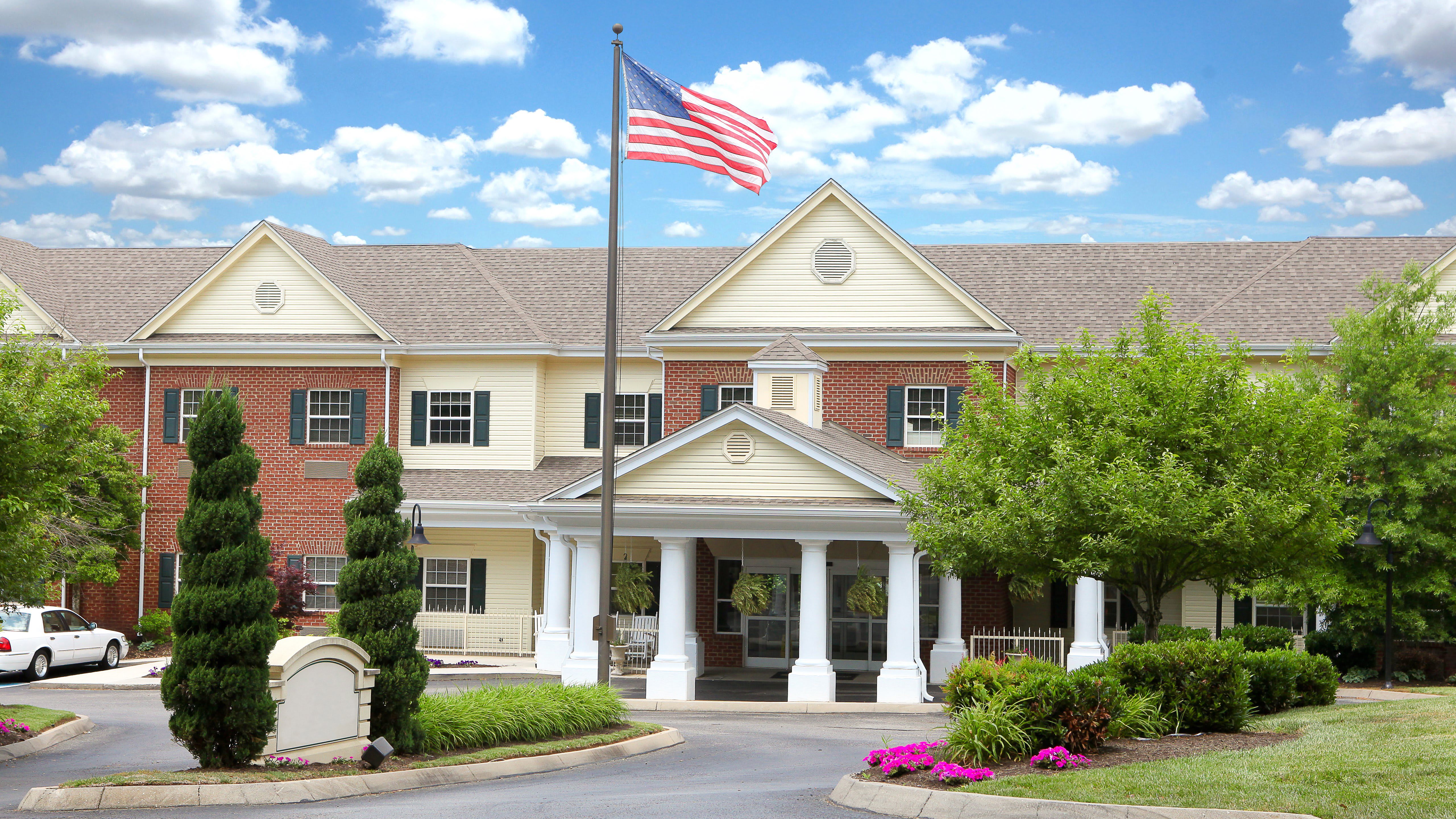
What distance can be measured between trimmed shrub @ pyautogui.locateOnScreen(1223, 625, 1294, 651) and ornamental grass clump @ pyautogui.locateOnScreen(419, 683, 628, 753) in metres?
12.1

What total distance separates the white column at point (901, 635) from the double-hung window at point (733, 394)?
24.4 feet

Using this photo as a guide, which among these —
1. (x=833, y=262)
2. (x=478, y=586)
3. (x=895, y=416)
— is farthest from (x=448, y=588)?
(x=833, y=262)

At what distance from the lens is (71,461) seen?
58.4 ft

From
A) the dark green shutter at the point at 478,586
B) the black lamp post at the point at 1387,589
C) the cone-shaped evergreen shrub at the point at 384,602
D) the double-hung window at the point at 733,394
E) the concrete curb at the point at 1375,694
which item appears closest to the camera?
the cone-shaped evergreen shrub at the point at 384,602

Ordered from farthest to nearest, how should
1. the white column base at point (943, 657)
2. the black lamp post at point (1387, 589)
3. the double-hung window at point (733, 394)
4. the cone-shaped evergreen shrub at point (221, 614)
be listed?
the double-hung window at point (733, 394), the white column base at point (943, 657), the black lamp post at point (1387, 589), the cone-shaped evergreen shrub at point (221, 614)

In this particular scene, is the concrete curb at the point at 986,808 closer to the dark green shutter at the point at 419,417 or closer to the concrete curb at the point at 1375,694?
the concrete curb at the point at 1375,694

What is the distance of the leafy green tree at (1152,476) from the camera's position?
55.8 ft

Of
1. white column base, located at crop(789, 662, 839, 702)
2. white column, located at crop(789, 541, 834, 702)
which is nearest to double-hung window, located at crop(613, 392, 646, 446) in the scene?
white column, located at crop(789, 541, 834, 702)

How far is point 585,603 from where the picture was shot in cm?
2462

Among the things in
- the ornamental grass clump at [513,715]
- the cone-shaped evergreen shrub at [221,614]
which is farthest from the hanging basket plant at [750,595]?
the cone-shaped evergreen shrub at [221,614]

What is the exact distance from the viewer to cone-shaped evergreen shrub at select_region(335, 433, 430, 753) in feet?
50.5

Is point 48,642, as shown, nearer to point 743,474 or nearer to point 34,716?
point 34,716

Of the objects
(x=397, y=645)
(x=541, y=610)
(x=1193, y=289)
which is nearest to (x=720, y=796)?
(x=397, y=645)

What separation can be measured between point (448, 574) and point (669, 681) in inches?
397
